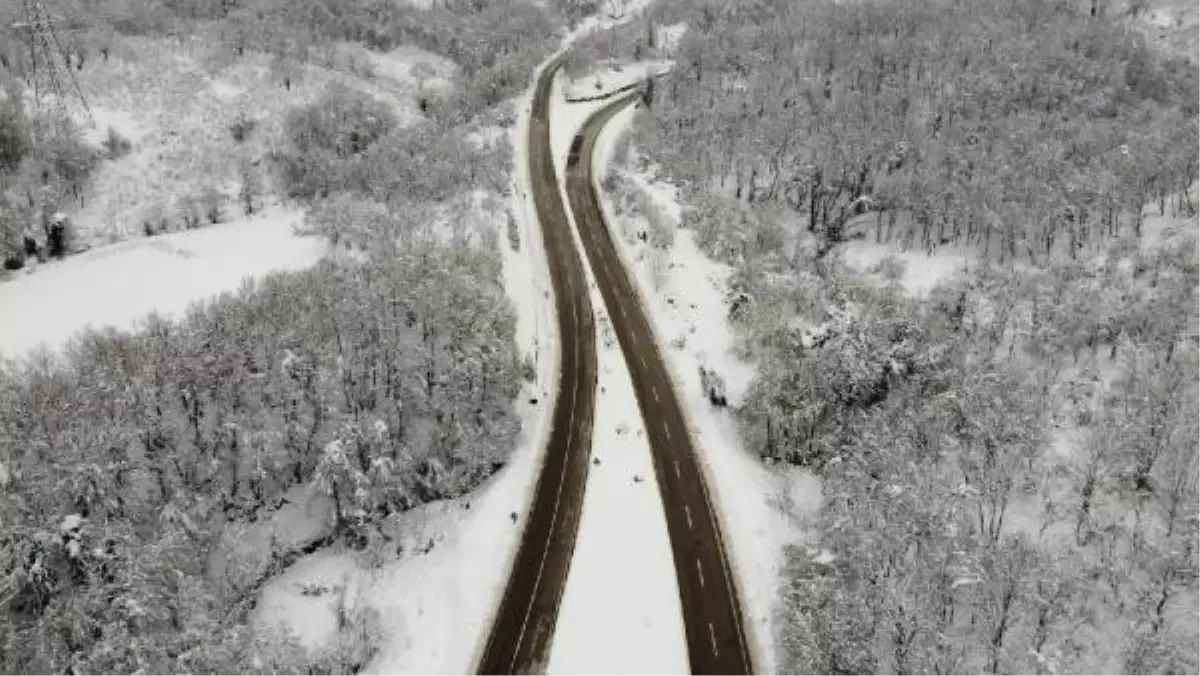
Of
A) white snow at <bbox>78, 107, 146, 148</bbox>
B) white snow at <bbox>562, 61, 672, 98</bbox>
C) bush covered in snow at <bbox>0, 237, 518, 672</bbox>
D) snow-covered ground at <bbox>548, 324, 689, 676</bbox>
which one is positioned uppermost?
white snow at <bbox>562, 61, 672, 98</bbox>

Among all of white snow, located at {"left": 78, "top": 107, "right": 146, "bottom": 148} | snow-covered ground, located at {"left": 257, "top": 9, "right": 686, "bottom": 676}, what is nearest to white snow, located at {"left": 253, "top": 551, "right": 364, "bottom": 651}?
snow-covered ground, located at {"left": 257, "top": 9, "right": 686, "bottom": 676}

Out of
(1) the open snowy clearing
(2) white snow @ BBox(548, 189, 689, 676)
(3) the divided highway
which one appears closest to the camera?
(2) white snow @ BBox(548, 189, 689, 676)

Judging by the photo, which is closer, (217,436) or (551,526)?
(217,436)

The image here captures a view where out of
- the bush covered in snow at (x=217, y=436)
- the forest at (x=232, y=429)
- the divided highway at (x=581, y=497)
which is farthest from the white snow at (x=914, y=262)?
the bush covered in snow at (x=217, y=436)

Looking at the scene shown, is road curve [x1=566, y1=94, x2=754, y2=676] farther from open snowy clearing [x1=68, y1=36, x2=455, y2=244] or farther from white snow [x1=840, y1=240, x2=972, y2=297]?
open snowy clearing [x1=68, y1=36, x2=455, y2=244]

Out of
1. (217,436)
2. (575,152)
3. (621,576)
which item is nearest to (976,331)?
(621,576)

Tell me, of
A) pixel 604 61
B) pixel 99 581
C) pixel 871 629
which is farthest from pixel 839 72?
pixel 99 581

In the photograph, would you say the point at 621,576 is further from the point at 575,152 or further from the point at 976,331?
the point at 575,152
